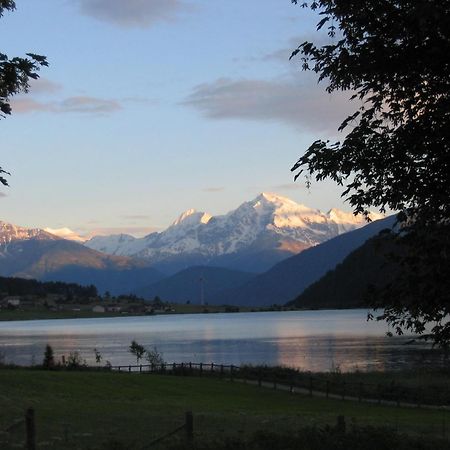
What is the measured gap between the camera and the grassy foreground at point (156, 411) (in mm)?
26922

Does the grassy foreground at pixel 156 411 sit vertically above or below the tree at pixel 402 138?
below

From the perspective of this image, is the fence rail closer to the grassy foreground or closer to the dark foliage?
the grassy foreground

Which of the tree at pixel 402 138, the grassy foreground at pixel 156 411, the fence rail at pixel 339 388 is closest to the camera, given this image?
the tree at pixel 402 138

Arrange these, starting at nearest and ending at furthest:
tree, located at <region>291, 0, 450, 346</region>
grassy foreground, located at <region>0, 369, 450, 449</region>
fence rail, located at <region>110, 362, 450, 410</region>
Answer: tree, located at <region>291, 0, 450, 346</region>
grassy foreground, located at <region>0, 369, 450, 449</region>
fence rail, located at <region>110, 362, 450, 410</region>

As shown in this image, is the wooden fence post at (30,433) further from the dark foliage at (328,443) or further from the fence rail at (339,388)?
the fence rail at (339,388)

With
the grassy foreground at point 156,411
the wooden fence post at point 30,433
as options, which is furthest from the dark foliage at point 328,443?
the wooden fence post at point 30,433

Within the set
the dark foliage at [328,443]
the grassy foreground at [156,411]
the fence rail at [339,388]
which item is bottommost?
the fence rail at [339,388]

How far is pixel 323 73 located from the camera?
16156 millimetres

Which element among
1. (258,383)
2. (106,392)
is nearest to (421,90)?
(106,392)

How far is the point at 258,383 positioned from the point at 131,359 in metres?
55.7

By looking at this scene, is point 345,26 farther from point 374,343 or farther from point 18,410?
point 374,343

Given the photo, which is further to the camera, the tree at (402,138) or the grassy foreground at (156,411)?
the grassy foreground at (156,411)

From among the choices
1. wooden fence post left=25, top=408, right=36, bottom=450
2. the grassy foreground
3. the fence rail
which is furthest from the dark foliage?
the fence rail

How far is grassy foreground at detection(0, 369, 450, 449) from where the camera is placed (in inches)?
1060
